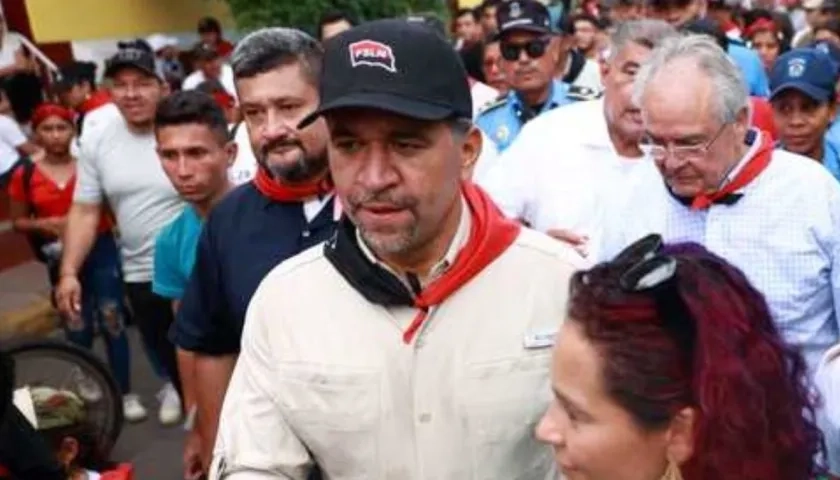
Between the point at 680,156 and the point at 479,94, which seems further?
the point at 479,94

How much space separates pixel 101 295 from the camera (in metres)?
7.01

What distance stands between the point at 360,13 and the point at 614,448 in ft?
37.5

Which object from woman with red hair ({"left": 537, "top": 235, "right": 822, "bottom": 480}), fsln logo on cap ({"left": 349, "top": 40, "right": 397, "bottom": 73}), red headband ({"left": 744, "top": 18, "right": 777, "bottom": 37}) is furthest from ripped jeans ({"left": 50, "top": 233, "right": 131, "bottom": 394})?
red headband ({"left": 744, "top": 18, "right": 777, "bottom": 37})

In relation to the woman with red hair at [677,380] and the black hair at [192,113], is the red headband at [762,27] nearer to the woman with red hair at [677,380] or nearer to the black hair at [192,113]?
the black hair at [192,113]

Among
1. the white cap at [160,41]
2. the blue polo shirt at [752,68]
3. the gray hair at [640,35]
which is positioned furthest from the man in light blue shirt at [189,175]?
the white cap at [160,41]

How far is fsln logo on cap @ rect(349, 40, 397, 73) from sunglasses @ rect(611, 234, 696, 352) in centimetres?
56

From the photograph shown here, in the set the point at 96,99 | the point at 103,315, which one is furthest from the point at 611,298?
the point at 96,99

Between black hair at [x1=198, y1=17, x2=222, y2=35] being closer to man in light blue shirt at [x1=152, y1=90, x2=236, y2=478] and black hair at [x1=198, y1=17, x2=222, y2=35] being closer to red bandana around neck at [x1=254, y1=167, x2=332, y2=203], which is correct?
man in light blue shirt at [x1=152, y1=90, x2=236, y2=478]

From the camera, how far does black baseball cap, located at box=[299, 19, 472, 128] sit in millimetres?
2201

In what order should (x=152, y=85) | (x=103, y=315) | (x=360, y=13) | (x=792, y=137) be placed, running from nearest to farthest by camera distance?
(x=792, y=137)
(x=152, y=85)
(x=103, y=315)
(x=360, y=13)

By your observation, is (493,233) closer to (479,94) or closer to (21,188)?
(479,94)

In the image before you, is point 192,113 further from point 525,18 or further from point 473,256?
point 473,256

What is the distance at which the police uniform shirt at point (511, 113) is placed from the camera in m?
5.84

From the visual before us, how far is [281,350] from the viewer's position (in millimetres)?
2334
